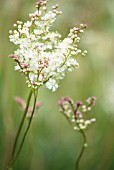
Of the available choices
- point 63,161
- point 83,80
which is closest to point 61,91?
point 83,80

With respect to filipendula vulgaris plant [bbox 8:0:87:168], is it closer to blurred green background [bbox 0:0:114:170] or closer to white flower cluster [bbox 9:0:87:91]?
white flower cluster [bbox 9:0:87:91]

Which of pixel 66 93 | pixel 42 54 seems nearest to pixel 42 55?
pixel 42 54

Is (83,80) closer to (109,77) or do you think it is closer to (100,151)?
(109,77)

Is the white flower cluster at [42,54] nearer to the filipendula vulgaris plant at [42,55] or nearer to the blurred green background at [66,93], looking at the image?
the filipendula vulgaris plant at [42,55]

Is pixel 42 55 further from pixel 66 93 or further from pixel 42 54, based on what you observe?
pixel 66 93

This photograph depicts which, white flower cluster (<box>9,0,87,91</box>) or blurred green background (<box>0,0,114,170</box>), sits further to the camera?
blurred green background (<box>0,0,114,170</box>)

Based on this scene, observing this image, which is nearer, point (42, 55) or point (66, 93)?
point (42, 55)

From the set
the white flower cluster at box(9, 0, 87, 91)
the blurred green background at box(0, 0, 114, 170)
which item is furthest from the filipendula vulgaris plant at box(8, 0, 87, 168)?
the blurred green background at box(0, 0, 114, 170)

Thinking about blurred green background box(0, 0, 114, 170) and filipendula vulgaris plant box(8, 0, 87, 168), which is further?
blurred green background box(0, 0, 114, 170)
